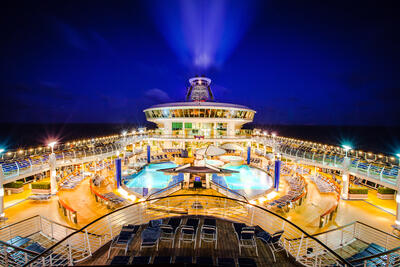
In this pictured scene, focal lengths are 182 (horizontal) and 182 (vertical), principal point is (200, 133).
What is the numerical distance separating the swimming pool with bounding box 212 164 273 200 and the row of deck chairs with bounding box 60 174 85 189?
11.9 m

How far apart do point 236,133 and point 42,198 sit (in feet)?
77.2

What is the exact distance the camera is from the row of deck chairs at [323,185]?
565 inches

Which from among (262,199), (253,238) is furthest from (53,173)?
(262,199)

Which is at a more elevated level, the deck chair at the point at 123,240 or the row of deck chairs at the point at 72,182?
the deck chair at the point at 123,240

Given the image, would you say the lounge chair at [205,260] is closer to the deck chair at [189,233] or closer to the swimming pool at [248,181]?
the deck chair at [189,233]

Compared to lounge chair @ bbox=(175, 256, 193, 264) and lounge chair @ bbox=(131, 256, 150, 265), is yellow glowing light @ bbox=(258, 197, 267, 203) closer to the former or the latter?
lounge chair @ bbox=(175, 256, 193, 264)

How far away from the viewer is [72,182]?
15.6m

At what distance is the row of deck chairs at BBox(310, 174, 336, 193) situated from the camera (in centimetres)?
1435

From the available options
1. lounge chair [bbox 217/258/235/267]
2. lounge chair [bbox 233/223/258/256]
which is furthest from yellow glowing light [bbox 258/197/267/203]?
lounge chair [bbox 217/258/235/267]

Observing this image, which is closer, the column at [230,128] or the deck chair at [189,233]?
the deck chair at [189,233]

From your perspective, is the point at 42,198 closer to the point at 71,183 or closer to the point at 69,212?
the point at 71,183

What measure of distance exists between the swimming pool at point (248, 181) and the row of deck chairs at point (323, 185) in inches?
146

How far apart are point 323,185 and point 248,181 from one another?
237 inches

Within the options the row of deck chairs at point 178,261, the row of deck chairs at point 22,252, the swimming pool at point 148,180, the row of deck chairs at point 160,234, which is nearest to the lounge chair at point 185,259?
the row of deck chairs at point 178,261
